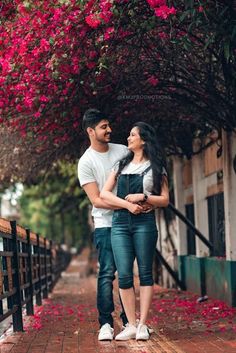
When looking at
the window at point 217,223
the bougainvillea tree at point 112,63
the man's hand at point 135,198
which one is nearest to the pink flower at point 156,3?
the bougainvillea tree at point 112,63

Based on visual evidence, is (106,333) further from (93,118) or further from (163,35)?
(163,35)

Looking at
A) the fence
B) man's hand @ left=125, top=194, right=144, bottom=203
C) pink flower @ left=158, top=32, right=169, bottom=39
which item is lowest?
the fence

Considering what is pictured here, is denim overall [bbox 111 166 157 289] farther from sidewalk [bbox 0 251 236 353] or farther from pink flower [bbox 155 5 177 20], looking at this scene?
pink flower [bbox 155 5 177 20]

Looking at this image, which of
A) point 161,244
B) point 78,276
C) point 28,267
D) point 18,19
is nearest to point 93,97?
point 18,19

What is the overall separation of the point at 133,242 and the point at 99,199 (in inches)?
22.0

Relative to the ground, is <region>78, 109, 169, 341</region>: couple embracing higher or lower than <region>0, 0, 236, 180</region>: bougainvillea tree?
lower

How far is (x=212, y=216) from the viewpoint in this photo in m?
16.4

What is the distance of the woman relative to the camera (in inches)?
336

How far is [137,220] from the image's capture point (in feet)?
28.1

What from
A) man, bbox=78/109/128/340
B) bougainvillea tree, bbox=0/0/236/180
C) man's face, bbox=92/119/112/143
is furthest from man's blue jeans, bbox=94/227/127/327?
bougainvillea tree, bbox=0/0/236/180

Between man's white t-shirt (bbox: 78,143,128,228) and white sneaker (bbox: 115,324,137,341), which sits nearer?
white sneaker (bbox: 115,324,137,341)

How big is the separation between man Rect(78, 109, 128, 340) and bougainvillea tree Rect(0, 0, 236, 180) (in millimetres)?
951

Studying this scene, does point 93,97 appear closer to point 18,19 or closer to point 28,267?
point 18,19

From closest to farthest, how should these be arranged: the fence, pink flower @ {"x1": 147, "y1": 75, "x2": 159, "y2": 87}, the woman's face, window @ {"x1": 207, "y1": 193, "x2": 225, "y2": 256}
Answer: the woman's face, the fence, pink flower @ {"x1": 147, "y1": 75, "x2": 159, "y2": 87}, window @ {"x1": 207, "y1": 193, "x2": 225, "y2": 256}
